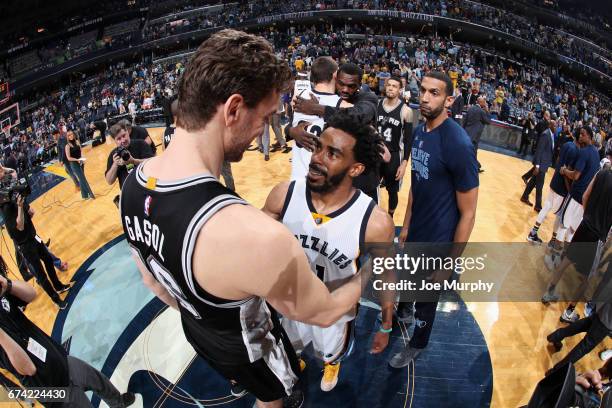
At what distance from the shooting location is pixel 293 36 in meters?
23.4

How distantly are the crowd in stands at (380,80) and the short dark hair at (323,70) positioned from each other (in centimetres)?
956

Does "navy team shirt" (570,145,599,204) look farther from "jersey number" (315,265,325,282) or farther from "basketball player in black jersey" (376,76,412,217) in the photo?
"jersey number" (315,265,325,282)

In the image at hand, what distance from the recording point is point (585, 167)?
4.79 metres

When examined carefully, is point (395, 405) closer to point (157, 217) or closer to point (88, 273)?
point (157, 217)

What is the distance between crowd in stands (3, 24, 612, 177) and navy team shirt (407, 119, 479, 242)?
10.5 metres

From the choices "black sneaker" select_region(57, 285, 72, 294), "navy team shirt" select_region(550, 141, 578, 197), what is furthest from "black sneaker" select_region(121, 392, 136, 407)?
"navy team shirt" select_region(550, 141, 578, 197)

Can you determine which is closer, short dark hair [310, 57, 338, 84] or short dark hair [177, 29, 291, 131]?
short dark hair [177, 29, 291, 131]

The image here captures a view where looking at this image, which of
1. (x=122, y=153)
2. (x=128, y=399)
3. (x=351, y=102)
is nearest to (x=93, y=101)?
(x=122, y=153)

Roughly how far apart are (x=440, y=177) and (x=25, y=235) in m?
4.47

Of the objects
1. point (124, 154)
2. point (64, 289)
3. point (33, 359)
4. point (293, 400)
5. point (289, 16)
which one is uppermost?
point (289, 16)

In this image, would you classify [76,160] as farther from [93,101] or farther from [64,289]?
[93,101]

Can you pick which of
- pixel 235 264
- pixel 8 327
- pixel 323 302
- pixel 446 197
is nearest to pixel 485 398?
pixel 446 197

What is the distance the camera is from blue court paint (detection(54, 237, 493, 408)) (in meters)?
3.51

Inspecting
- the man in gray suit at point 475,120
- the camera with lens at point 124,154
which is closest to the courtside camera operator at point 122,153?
the camera with lens at point 124,154
